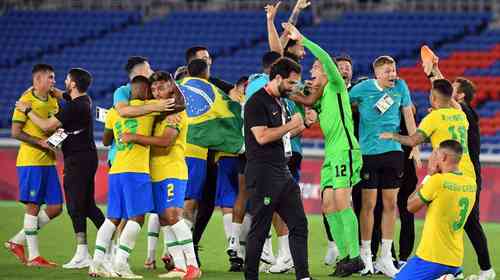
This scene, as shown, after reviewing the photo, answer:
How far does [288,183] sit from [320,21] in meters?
22.1

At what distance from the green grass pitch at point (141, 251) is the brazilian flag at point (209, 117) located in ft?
4.62

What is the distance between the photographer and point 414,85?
29.0 m

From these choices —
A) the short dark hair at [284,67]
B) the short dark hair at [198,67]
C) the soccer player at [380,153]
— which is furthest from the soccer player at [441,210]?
the short dark hair at [198,67]

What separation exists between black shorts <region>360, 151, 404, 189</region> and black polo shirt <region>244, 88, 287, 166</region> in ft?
7.03

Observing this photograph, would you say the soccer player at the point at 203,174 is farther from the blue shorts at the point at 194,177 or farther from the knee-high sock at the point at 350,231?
the knee-high sock at the point at 350,231

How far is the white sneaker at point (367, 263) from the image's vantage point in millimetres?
12974

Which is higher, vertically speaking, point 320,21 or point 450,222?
point 320,21

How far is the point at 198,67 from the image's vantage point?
1362cm

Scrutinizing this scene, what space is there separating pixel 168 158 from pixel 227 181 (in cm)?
163

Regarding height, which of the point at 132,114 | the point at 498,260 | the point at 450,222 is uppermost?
the point at 132,114

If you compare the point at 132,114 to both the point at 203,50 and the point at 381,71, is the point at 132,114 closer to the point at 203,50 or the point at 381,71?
the point at 203,50

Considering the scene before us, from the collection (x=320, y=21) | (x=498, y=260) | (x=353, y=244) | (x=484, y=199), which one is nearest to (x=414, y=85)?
(x=320, y=21)

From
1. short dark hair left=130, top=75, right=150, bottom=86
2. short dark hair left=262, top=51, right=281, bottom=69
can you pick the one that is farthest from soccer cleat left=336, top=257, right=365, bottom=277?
short dark hair left=130, top=75, right=150, bottom=86

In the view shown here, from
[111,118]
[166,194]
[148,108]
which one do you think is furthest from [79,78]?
[166,194]
